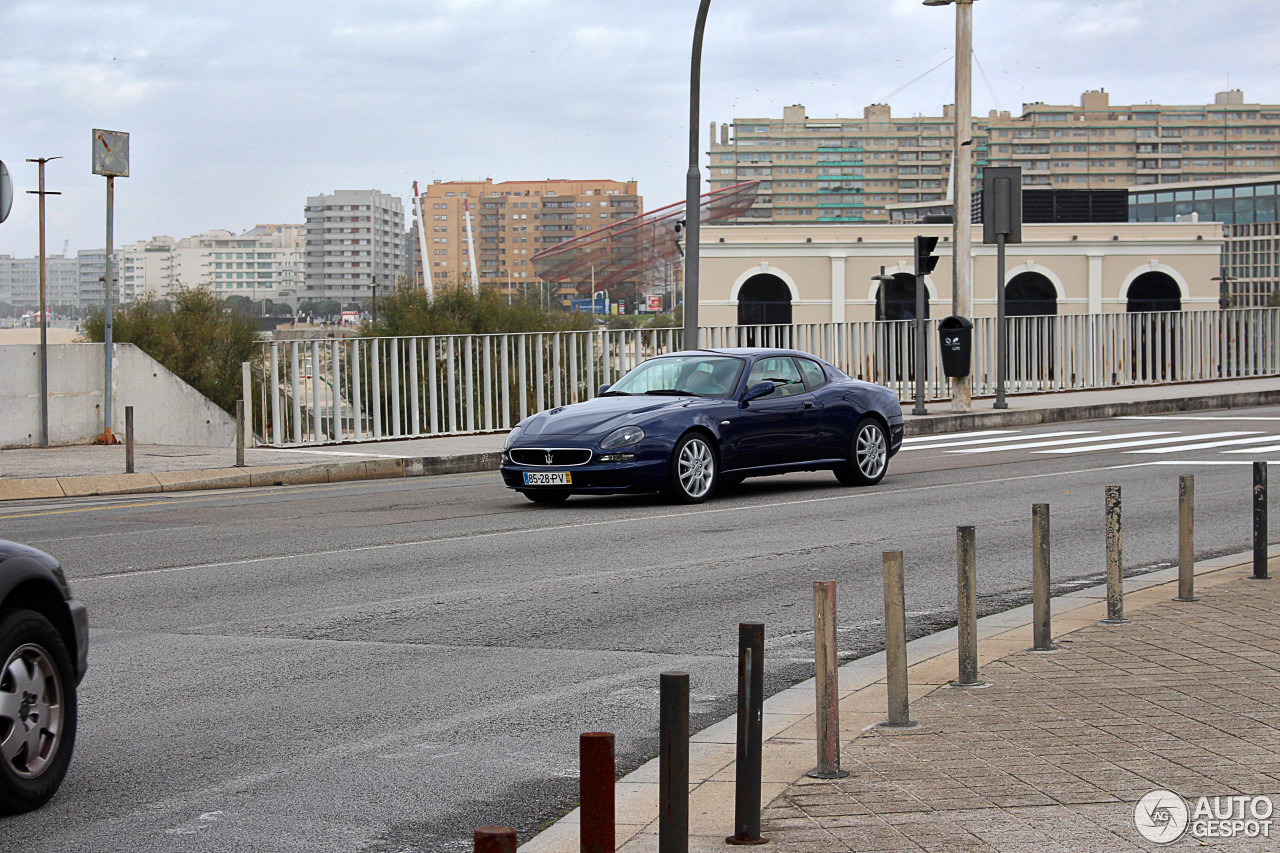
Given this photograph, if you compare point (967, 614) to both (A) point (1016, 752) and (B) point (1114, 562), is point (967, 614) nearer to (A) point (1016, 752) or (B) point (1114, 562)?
(A) point (1016, 752)

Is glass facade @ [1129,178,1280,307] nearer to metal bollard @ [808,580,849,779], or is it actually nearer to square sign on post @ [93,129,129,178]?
square sign on post @ [93,129,129,178]

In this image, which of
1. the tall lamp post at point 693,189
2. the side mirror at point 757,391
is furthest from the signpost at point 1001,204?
the side mirror at point 757,391

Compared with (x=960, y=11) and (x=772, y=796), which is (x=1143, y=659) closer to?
(x=772, y=796)

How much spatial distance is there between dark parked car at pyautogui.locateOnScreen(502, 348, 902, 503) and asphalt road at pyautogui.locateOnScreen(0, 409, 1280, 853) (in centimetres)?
33

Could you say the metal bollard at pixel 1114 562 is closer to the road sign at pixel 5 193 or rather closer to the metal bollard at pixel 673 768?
the metal bollard at pixel 673 768

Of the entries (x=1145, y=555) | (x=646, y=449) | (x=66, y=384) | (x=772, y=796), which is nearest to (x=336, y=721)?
(x=772, y=796)

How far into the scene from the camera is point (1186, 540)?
7754 millimetres

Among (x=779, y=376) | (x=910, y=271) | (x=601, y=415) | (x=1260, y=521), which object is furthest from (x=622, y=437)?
(x=910, y=271)

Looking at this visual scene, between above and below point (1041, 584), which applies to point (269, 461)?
above

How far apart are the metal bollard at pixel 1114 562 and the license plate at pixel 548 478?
6.54 m

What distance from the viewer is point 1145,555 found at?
10.1m

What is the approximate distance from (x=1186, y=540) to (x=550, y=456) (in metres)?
6.62

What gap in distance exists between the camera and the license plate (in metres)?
13.1

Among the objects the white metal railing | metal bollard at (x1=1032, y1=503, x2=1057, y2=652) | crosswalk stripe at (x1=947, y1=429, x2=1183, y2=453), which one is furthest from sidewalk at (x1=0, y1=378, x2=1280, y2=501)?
metal bollard at (x1=1032, y1=503, x2=1057, y2=652)
